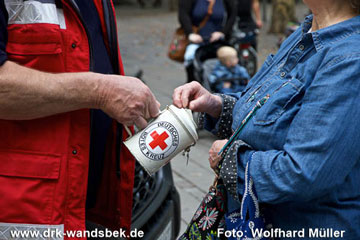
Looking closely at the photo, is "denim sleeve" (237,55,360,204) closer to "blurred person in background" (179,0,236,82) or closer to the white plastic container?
the white plastic container

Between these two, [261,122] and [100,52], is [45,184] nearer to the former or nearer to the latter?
[100,52]

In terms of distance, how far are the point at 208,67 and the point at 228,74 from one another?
0.34m

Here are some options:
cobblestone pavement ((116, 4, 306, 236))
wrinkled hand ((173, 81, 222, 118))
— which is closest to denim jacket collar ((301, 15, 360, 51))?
wrinkled hand ((173, 81, 222, 118))

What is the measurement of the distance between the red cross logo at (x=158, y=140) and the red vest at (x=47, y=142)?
24 cm

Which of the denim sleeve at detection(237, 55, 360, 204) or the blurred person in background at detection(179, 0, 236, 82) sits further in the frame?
the blurred person in background at detection(179, 0, 236, 82)

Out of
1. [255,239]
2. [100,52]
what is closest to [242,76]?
[100,52]

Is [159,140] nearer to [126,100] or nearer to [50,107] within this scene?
[126,100]

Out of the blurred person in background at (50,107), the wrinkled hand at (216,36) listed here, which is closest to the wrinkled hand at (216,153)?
the blurred person in background at (50,107)

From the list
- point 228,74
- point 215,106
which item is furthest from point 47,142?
point 228,74

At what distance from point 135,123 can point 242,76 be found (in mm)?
4800

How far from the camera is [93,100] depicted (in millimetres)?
1831

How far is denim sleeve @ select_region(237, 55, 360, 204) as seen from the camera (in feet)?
4.99

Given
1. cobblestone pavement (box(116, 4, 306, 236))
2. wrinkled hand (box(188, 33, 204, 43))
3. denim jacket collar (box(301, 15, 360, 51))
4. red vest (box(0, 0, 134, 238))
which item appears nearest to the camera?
denim jacket collar (box(301, 15, 360, 51))

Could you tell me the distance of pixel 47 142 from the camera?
1844 millimetres
